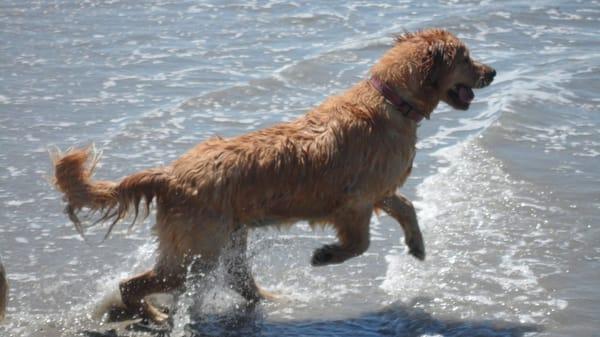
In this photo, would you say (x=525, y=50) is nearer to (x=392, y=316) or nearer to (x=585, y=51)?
(x=585, y=51)

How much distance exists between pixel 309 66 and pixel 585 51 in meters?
4.03

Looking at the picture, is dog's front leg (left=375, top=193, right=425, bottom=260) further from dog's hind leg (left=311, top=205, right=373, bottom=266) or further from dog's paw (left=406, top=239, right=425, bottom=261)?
dog's hind leg (left=311, top=205, right=373, bottom=266)

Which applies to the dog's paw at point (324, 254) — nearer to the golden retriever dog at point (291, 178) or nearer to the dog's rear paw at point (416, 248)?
Answer: the golden retriever dog at point (291, 178)

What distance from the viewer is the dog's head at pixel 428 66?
22.2 ft

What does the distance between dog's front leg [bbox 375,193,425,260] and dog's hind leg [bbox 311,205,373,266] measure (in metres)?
0.47

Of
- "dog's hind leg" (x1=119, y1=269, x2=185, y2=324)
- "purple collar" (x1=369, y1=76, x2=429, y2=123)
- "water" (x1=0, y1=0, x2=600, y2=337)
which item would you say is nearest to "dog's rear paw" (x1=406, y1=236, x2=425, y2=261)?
"water" (x1=0, y1=0, x2=600, y2=337)

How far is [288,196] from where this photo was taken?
6.45 meters

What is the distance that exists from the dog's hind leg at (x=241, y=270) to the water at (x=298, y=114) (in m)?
0.10

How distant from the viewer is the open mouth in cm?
709

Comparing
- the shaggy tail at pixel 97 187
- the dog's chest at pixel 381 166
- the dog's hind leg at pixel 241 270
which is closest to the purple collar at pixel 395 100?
the dog's chest at pixel 381 166

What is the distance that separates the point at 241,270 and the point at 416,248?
1.24m

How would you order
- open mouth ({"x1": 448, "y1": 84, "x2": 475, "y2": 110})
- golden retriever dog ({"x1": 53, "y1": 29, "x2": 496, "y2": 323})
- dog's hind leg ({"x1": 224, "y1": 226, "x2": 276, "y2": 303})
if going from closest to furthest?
golden retriever dog ({"x1": 53, "y1": 29, "x2": 496, "y2": 323}), dog's hind leg ({"x1": 224, "y1": 226, "x2": 276, "y2": 303}), open mouth ({"x1": 448, "y1": 84, "x2": 475, "y2": 110})

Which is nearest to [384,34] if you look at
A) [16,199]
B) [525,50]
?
[525,50]

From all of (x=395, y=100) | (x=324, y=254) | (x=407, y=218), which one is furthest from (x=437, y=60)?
(x=324, y=254)
